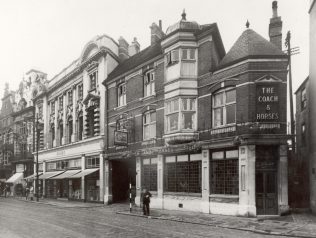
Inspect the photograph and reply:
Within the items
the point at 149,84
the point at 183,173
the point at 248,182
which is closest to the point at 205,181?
the point at 183,173

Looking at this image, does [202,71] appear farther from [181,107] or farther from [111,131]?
[111,131]

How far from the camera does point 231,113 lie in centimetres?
2023

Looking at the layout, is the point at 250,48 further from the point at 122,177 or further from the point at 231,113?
the point at 122,177

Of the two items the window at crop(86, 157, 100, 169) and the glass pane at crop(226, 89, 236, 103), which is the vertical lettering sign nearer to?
the glass pane at crop(226, 89, 236, 103)

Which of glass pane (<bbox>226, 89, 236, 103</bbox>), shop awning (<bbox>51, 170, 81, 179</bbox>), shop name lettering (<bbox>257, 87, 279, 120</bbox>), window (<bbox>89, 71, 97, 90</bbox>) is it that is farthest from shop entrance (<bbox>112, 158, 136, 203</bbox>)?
shop name lettering (<bbox>257, 87, 279, 120</bbox>)

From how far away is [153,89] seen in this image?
26.0 meters

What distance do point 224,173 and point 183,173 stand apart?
3561 mm

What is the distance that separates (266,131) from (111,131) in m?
15.0

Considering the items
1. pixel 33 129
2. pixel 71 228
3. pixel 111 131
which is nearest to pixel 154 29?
pixel 111 131

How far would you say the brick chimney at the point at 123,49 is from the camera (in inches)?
1300

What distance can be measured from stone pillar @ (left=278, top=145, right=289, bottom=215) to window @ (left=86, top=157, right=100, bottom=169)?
57.0 ft

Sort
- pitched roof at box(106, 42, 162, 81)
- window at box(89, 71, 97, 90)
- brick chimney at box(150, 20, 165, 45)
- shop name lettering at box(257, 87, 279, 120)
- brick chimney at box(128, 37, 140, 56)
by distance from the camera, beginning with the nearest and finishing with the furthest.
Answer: shop name lettering at box(257, 87, 279, 120)
pitched roof at box(106, 42, 162, 81)
brick chimney at box(150, 20, 165, 45)
window at box(89, 71, 97, 90)
brick chimney at box(128, 37, 140, 56)

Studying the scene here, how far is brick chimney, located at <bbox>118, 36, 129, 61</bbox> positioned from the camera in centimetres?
3303

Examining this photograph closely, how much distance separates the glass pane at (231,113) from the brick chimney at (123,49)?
15028 millimetres
